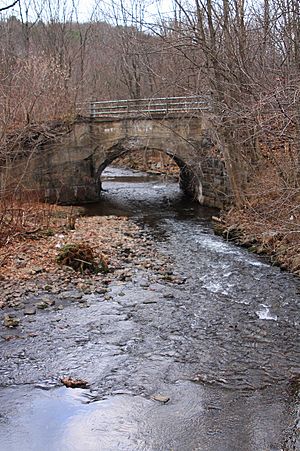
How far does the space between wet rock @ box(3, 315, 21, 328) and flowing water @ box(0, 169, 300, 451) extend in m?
0.46

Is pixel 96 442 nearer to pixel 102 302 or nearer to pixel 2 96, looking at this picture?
pixel 102 302

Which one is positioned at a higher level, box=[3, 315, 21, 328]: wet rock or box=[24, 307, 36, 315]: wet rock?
box=[24, 307, 36, 315]: wet rock

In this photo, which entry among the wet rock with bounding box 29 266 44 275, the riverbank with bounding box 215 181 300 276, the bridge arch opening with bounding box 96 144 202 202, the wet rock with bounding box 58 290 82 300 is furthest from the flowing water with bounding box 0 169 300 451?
the bridge arch opening with bounding box 96 144 202 202

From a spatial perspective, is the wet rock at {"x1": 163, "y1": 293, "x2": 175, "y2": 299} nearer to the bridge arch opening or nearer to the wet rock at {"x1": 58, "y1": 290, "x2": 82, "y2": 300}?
the wet rock at {"x1": 58, "y1": 290, "x2": 82, "y2": 300}

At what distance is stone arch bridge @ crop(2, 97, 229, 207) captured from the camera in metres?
20.2

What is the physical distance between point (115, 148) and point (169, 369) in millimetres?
14907

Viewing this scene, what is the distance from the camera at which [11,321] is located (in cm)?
898

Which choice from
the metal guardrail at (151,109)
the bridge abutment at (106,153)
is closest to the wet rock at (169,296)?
the metal guardrail at (151,109)

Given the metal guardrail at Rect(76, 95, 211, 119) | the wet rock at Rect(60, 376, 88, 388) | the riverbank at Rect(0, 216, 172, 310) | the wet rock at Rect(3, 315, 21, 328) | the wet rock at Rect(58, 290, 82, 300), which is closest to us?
the wet rock at Rect(60, 376, 88, 388)

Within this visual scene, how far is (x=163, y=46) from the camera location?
646 inches

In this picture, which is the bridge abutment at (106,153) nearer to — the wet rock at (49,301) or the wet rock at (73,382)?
the wet rock at (49,301)

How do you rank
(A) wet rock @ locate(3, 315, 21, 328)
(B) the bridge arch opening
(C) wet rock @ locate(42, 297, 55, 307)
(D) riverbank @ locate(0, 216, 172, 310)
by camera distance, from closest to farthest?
(A) wet rock @ locate(3, 315, 21, 328)
(C) wet rock @ locate(42, 297, 55, 307)
(D) riverbank @ locate(0, 216, 172, 310)
(B) the bridge arch opening

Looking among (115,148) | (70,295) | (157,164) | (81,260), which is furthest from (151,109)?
(70,295)

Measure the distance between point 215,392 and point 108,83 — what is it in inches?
1180
